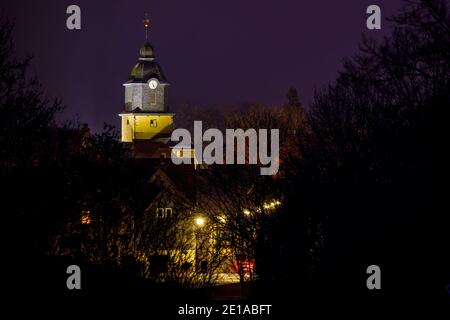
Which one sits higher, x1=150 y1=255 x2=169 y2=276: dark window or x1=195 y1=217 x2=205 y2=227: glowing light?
x1=195 y1=217 x2=205 y2=227: glowing light

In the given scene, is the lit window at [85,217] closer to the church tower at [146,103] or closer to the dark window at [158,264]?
the dark window at [158,264]

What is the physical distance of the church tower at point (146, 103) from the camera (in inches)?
5817

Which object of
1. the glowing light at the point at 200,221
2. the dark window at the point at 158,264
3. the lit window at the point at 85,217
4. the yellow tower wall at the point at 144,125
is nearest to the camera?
the dark window at the point at 158,264

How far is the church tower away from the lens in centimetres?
14775

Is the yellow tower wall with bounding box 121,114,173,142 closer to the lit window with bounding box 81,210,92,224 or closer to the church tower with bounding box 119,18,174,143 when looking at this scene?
the church tower with bounding box 119,18,174,143

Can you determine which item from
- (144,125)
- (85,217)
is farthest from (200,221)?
(144,125)

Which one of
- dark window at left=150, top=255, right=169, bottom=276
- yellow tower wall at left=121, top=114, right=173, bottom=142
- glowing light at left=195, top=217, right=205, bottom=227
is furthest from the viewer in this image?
yellow tower wall at left=121, top=114, right=173, bottom=142

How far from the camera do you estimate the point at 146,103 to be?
500ft

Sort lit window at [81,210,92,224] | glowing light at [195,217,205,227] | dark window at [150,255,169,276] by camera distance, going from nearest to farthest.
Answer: dark window at [150,255,169,276]
lit window at [81,210,92,224]
glowing light at [195,217,205,227]

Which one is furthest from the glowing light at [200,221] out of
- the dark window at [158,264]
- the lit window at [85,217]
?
the lit window at [85,217]

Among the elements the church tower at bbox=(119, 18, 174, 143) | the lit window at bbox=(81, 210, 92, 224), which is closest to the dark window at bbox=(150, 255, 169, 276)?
the lit window at bbox=(81, 210, 92, 224)

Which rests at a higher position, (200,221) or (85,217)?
(200,221)

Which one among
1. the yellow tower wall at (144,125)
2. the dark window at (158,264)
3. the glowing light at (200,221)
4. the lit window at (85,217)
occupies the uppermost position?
the yellow tower wall at (144,125)

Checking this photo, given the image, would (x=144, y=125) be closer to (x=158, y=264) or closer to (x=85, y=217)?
(x=85, y=217)
